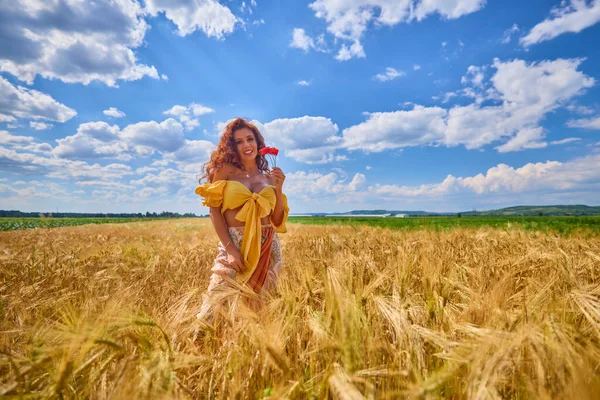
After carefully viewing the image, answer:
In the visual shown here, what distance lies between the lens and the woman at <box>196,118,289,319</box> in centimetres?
261

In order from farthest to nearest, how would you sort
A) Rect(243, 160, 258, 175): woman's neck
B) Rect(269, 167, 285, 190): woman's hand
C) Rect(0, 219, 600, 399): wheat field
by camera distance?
Rect(243, 160, 258, 175): woman's neck, Rect(269, 167, 285, 190): woman's hand, Rect(0, 219, 600, 399): wheat field

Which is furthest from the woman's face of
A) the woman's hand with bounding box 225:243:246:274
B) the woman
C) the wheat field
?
the wheat field

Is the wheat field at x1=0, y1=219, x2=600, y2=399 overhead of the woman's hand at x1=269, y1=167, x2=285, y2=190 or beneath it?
beneath

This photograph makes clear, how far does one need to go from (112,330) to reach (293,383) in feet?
2.36

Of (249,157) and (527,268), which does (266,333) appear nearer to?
(249,157)

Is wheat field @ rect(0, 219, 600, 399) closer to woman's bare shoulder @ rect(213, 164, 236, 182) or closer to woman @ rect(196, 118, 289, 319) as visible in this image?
woman @ rect(196, 118, 289, 319)

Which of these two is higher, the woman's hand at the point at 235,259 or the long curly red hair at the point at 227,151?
the long curly red hair at the point at 227,151

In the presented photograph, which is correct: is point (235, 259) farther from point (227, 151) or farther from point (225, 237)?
point (227, 151)

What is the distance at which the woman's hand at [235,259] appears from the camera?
8.42 feet

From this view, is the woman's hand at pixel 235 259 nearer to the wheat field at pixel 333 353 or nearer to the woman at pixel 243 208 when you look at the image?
A: the woman at pixel 243 208

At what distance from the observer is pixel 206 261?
4.22 metres

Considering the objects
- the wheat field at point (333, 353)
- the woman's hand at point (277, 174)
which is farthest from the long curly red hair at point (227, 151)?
the wheat field at point (333, 353)

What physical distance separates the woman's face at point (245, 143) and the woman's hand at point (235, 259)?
0.88 metres

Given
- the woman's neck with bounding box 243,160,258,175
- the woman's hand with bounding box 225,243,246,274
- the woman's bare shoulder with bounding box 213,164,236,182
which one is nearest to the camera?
the woman's hand with bounding box 225,243,246,274
